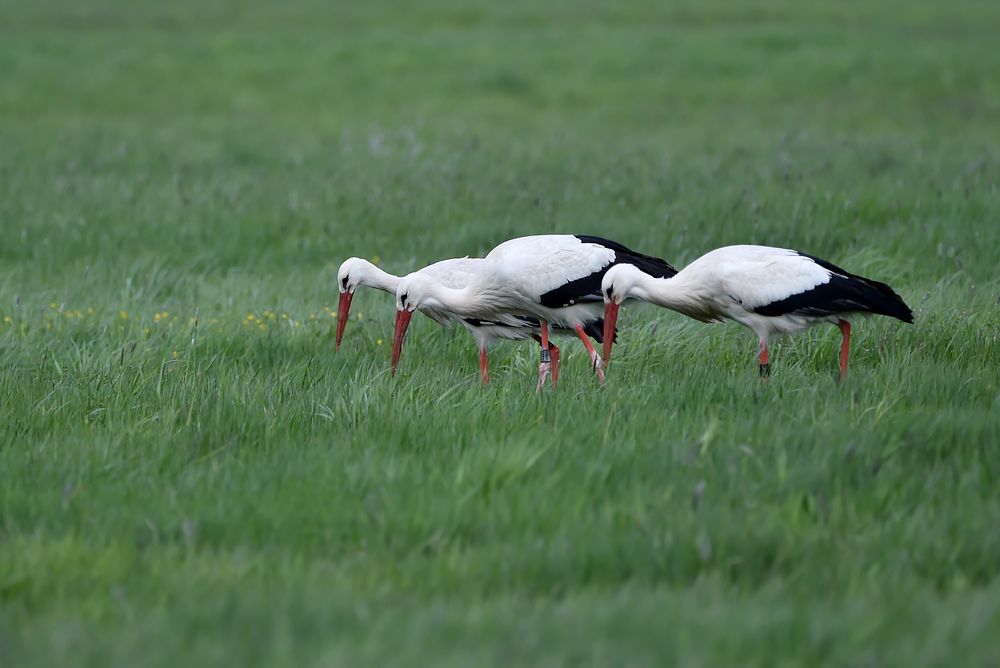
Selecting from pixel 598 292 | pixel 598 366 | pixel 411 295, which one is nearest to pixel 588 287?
pixel 598 292

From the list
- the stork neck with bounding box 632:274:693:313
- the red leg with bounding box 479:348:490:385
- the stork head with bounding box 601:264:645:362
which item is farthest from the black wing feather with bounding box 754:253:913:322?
the red leg with bounding box 479:348:490:385

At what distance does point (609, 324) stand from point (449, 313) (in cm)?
99

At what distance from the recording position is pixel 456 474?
12.8ft

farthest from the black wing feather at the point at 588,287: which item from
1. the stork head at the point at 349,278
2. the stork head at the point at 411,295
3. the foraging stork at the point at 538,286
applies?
the stork head at the point at 349,278

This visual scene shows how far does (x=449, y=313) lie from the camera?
6.39m

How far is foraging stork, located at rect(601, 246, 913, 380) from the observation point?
5.48 meters

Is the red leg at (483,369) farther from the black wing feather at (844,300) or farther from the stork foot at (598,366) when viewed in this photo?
the black wing feather at (844,300)

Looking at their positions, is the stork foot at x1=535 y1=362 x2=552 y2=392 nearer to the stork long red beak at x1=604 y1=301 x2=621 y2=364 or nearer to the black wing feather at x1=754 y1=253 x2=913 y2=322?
the stork long red beak at x1=604 y1=301 x2=621 y2=364

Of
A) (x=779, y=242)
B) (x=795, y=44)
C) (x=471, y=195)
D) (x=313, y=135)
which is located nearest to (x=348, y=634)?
(x=779, y=242)

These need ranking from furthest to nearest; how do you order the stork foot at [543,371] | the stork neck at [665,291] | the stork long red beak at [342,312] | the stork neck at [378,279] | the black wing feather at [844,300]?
the stork neck at [378,279]
the stork long red beak at [342,312]
the stork neck at [665,291]
the stork foot at [543,371]
the black wing feather at [844,300]

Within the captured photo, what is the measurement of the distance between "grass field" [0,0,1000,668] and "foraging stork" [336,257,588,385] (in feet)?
0.58

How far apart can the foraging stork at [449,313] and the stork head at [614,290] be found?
495 millimetres

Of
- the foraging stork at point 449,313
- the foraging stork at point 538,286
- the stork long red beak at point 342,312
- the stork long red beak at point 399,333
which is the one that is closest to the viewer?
the stork long red beak at point 399,333

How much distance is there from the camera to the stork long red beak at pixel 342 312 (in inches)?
247
